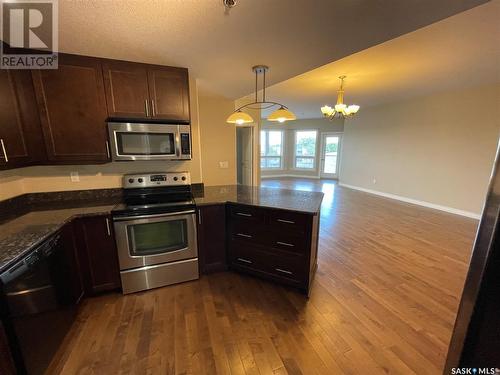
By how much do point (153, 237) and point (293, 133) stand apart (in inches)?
331

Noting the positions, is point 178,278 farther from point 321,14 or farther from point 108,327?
point 321,14

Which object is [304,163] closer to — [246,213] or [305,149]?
[305,149]

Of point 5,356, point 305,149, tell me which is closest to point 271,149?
point 305,149

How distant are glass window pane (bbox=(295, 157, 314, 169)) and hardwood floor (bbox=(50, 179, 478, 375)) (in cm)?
689

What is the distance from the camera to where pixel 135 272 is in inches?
84.8

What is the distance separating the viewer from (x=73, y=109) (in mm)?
2049

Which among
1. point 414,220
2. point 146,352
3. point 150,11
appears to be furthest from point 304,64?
point 414,220

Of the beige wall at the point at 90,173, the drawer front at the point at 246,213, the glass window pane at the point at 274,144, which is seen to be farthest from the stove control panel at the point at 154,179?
the glass window pane at the point at 274,144

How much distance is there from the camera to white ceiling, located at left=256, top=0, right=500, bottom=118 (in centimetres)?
209

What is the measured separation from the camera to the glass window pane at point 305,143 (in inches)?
366

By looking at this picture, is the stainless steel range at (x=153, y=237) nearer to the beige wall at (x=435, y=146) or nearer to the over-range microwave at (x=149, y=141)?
the over-range microwave at (x=149, y=141)

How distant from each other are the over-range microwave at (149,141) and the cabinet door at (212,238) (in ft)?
2.20

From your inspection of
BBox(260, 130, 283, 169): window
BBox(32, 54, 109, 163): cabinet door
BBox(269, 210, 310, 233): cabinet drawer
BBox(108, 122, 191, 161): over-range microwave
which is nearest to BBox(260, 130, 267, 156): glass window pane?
BBox(260, 130, 283, 169): window

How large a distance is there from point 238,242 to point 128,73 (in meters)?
2.10
